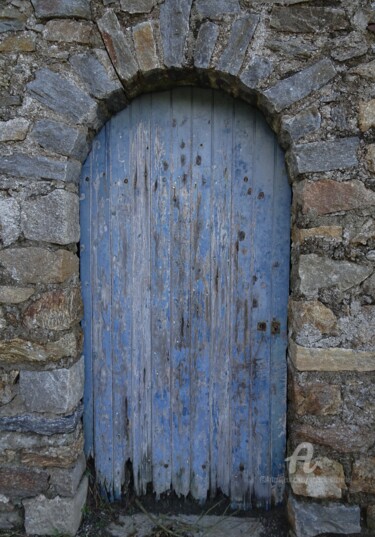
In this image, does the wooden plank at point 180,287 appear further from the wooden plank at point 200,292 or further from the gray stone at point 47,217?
the gray stone at point 47,217

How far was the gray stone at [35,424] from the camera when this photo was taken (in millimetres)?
2133

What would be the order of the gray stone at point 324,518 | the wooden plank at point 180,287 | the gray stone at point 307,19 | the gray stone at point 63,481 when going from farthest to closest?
the wooden plank at point 180,287
the gray stone at point 63,481
the gray stone at point 324,518
the gray stone at point 307,19

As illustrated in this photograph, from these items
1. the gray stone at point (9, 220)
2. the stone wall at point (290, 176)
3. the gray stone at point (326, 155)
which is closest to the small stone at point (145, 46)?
the stone wall at point (290, 176)

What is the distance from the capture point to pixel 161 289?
2324mm

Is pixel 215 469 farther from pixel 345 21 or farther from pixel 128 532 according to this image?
pixel 345 21

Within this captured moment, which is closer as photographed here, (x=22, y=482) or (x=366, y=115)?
(x=366, y=115)

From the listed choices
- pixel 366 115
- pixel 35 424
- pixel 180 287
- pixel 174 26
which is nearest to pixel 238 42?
pixel 174 26

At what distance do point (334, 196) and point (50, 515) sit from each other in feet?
6.72

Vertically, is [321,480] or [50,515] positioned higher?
[321,480]

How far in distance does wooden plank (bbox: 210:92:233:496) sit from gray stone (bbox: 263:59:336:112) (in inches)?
12.4

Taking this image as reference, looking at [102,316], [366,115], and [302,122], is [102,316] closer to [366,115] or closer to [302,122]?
[302,122]

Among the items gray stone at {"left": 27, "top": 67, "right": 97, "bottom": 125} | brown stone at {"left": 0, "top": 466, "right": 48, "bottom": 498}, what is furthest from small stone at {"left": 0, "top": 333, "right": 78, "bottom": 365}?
gray stone at {"left": 27, "top": 67, "right": 97, "bottom": 125}

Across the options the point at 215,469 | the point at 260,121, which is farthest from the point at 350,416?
the point at 260,121

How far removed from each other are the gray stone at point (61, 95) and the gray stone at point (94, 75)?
0.05 m
